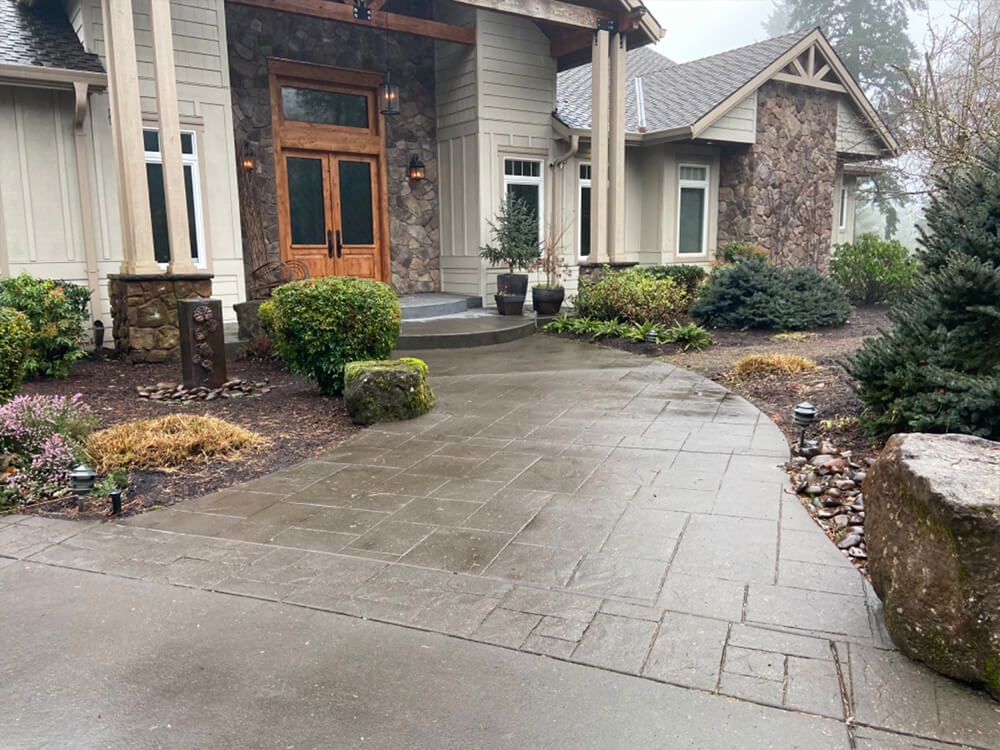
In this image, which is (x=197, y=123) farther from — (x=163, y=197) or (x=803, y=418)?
(x=803, y=418)

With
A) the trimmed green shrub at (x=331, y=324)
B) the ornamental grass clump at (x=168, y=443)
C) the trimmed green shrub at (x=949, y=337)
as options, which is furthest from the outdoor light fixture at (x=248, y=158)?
the trimmed green shrub at (x=949, y=337)

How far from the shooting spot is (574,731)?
214 cm

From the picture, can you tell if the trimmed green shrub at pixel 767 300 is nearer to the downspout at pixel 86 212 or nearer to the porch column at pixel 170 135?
the porch column at pixel 170 135

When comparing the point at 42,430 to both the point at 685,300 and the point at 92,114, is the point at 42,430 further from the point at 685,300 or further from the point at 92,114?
the point at 685,300

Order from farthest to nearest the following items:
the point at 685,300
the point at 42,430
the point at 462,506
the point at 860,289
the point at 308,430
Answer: the point at 860,289, the point at 685,300, the point at 308,430, the point at 42,430, the point at 462,506

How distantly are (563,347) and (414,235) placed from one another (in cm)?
448

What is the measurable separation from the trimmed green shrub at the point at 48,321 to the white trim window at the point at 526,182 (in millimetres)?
7124

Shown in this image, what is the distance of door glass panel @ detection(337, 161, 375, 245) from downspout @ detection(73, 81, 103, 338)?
386 centimetres

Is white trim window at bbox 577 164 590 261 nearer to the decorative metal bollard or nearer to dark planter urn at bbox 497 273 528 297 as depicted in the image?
dark planter urn at bbox 497 273 528 297

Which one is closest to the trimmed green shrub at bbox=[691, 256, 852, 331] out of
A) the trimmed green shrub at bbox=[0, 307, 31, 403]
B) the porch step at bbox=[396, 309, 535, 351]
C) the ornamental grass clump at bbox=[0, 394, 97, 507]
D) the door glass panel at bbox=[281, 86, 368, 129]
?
the porch step at bbox=[396, 309, 535, 351]

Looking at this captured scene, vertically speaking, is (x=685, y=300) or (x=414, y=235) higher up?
(x=414, y=235)

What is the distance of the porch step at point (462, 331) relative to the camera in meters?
9.23

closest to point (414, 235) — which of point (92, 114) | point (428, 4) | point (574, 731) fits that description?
point (428, 4)

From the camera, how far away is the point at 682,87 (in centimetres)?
1574
